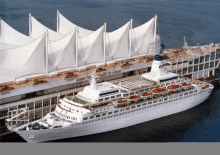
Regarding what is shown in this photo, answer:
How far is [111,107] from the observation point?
39.7 m

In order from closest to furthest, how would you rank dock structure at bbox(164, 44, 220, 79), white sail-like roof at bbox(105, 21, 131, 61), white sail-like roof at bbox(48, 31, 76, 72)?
white sail-like roof at bbox(48, 31, 76, 72) → white sail-like roof at bbox(105, 21, 131, 61) → dock structure at bbox(164, 44, 220, 79)

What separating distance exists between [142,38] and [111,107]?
16474 millimetres

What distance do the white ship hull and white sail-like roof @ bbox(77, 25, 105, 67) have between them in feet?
34.6

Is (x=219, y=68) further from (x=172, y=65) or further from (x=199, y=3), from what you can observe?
(x=199, y=3)

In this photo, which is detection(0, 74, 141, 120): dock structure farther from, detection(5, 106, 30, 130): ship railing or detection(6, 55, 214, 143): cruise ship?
detection(6, 55, 214, 143): cruise ship

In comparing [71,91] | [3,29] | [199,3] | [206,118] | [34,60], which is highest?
[199,3]

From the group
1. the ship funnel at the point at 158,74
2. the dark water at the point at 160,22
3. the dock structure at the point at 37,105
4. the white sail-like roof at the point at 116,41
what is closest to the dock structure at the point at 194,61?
the dark water at the point at 160,22

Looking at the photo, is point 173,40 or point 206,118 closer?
point 206,118

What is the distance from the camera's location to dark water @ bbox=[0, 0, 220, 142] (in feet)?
130

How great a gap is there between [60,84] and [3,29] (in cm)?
1124

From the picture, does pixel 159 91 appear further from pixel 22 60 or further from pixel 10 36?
pixel 10 36

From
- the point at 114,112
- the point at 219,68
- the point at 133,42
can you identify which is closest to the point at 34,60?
the point at 114,112

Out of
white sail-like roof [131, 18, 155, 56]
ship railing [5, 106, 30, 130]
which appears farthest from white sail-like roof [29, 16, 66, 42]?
ship railing [5, 106, 30, 130]

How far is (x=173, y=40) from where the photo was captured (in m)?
68.4
